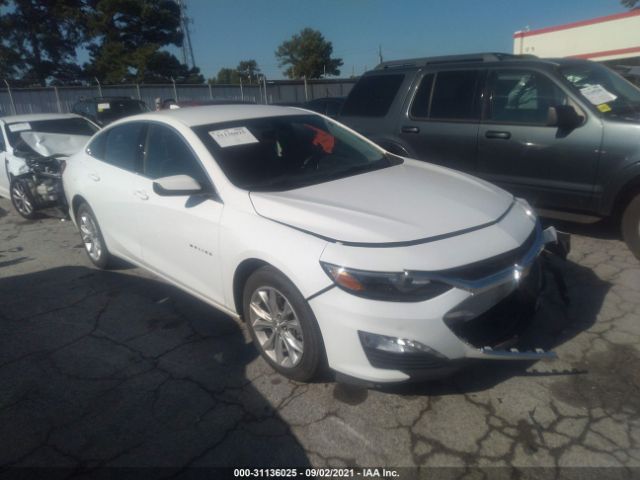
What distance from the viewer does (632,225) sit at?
4262 millimetres

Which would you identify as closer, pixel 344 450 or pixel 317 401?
pixel 344 450

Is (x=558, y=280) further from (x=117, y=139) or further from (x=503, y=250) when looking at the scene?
(x=117, y=139)

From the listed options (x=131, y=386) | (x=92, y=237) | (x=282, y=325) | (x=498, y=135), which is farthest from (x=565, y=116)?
(x=92, y=237)

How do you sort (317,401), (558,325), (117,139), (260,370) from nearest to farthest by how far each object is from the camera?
(317,401) → (260,370) → (558,325) → (117,139)

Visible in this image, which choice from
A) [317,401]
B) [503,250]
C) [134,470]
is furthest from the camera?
[317,401]

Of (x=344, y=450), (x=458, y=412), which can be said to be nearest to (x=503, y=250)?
(x=458, y=412)

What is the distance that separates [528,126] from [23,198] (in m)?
6.78

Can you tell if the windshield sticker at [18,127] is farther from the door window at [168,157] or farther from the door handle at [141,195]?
the door handle at [141,195]

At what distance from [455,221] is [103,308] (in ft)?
10.1

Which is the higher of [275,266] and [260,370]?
[275,266]

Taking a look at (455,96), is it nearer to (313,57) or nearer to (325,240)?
(325,240)

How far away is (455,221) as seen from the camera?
265cm

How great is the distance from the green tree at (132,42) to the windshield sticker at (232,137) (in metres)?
36.0

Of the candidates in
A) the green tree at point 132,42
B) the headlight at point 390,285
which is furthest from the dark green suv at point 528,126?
the green tree at point 132,42
